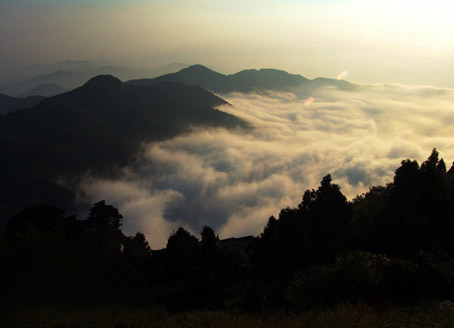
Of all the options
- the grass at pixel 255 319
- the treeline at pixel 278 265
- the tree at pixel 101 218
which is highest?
the tree at pixel 101 218

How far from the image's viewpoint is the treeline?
13.9 meters

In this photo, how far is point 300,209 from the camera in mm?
34812

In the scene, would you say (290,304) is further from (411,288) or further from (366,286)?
(411,288)

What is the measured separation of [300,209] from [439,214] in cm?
1179

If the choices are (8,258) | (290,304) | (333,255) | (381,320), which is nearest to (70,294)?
(8,258)

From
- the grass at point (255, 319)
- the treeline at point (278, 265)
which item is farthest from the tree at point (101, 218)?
the grass at point (255, 319)

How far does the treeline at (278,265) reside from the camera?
1386 cm

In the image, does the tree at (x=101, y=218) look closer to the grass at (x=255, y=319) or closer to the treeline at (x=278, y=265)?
the treeline at (x=278, y=265)

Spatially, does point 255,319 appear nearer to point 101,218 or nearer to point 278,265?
point 278,265

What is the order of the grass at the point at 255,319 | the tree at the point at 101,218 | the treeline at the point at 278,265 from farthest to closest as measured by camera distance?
the tree at the point at 101,218 → the treeline at the point at 278,265 → the grass at the point at 255,319

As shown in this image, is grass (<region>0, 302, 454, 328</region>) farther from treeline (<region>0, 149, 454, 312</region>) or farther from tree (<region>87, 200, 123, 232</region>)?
tree (<region>87, 200, 123, 232</region>)

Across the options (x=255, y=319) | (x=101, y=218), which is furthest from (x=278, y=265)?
(x=101, y=218)

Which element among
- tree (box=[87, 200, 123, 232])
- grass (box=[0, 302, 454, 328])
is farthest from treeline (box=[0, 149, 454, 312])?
tree (box=[87, 200, 123, 232])

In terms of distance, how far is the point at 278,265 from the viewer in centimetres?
2258
